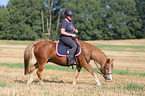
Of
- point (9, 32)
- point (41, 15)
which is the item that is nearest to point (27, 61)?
point (9, 32)

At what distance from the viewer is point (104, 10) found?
72.0 metres

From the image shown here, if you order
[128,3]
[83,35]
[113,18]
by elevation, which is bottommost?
[83,35]

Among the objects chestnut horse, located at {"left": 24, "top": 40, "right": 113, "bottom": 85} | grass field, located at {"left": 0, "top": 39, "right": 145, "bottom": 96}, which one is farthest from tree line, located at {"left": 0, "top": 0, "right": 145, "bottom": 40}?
chestnut horse, located at {"left": 24, "top": 40, "right": 113, "bottom": 85}

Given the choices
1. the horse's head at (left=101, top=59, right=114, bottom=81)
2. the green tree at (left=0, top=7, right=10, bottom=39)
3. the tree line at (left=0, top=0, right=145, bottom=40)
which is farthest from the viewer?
the tree line at (left=0, top=0, right=145, bottom=40)

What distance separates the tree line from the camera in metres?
62.2

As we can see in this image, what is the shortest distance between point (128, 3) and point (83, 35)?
2242 centimetres

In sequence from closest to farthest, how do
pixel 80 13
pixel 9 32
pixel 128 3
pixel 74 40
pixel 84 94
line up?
pixel 84 94 < pixel 74 40 < pixel 9 32 < pixel 80 13 < pixel 128 3

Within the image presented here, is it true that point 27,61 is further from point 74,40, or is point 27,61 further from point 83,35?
point 83,35

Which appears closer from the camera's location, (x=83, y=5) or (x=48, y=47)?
(x=48, y=47)

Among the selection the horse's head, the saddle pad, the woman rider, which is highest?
the woman rider

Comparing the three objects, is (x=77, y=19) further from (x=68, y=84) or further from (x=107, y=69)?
(x=68, y=84)

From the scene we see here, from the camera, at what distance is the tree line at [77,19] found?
6222 cm

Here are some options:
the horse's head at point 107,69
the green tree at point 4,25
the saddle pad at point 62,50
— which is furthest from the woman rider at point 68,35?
the green tree at point 4,25

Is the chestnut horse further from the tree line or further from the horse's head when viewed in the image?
the tree line
